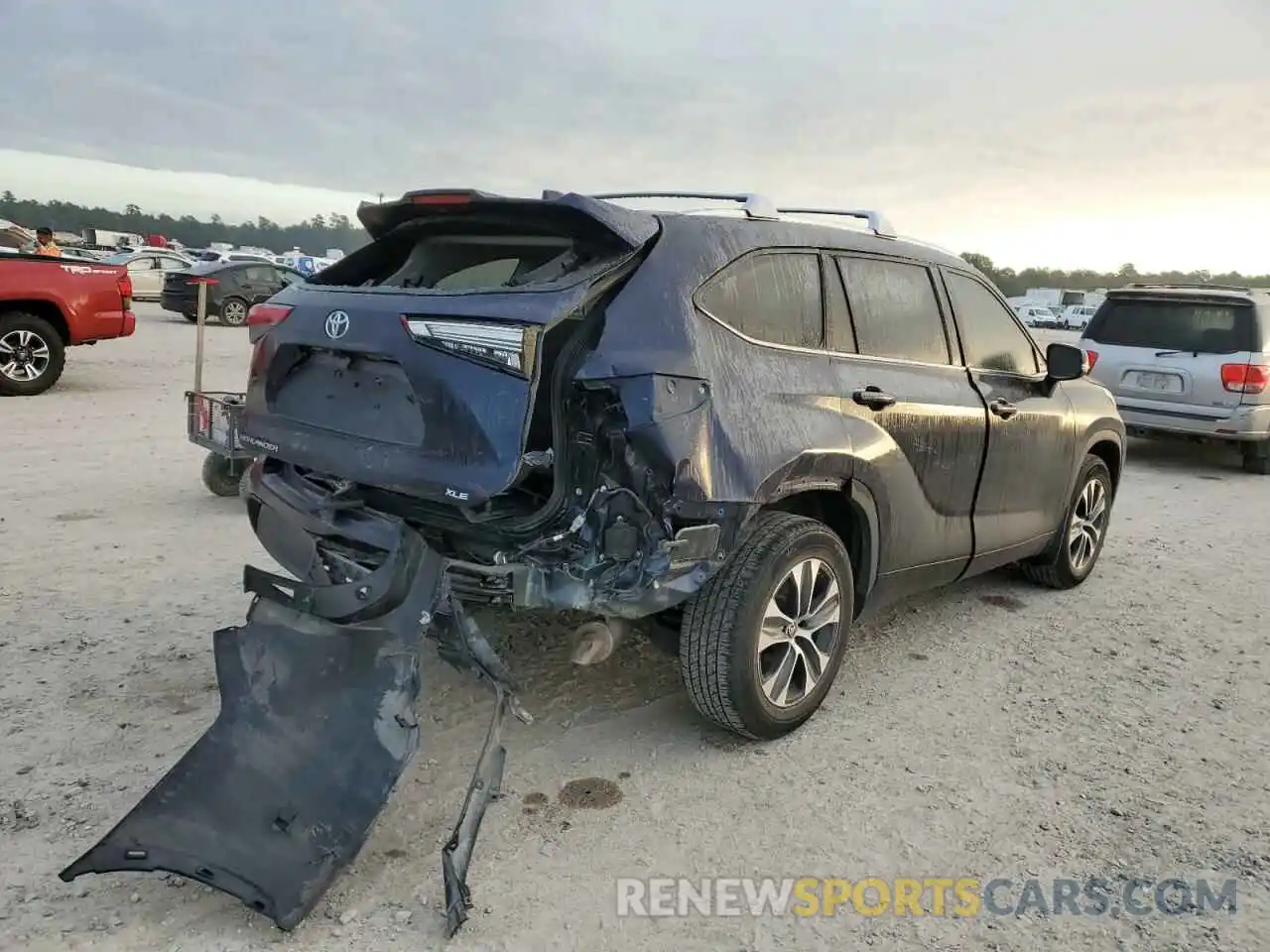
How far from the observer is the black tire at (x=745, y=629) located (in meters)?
3.38

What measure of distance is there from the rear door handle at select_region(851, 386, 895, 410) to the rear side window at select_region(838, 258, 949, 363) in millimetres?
193

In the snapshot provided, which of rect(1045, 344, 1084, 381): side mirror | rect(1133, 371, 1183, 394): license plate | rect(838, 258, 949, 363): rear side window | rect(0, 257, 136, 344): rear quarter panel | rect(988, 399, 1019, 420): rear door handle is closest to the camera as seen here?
rect(838, 258, 949, 363): rear side window

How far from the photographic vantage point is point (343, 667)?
3.05 meters

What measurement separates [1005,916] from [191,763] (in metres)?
2.43

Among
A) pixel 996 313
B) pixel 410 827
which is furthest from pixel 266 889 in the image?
pixel 996 313

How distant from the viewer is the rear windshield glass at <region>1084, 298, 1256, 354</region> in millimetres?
9625

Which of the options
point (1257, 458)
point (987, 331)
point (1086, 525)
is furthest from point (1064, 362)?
point (1257, 458)

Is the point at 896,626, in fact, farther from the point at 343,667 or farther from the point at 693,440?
the point at 343,667

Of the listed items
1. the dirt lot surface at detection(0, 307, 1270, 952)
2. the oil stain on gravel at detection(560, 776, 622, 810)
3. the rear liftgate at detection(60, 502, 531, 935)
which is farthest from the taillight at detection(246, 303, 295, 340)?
the oil stain on gravel at detection(560, 776, 622, 810)

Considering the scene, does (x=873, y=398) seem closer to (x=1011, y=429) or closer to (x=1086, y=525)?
(x=1011, y=429)

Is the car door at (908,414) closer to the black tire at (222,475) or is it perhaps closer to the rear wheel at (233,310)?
the black tire at (222,475)

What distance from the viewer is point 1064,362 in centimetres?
509

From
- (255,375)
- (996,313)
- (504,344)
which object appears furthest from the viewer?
(996,313)

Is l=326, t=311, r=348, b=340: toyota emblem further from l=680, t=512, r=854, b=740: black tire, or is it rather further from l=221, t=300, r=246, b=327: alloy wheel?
l=221, t=300, r=246, b=327: alloy wheel
